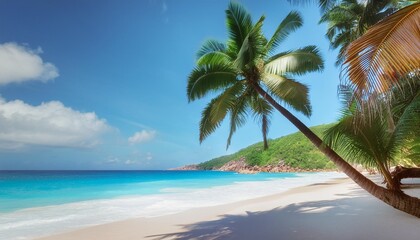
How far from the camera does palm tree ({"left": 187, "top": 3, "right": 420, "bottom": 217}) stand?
7211mm

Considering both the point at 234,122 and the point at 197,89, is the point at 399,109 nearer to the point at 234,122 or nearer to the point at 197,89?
the point at 234,122

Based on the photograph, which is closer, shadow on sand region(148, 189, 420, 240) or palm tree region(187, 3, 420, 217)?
shadow on sand region(148, 189, 420, 240)

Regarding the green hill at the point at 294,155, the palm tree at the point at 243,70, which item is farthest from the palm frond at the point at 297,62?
the green hill at the point at 294,155

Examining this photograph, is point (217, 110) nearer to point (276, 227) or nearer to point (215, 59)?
point (215, 59)

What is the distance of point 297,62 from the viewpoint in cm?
742

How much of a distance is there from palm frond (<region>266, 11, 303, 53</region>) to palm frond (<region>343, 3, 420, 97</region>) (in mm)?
5515

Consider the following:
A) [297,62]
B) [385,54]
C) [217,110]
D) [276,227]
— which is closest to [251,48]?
[297,62]

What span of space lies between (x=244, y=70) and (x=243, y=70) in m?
0.03

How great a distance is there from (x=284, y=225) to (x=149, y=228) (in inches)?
125

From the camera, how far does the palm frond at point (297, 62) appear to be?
727 cm

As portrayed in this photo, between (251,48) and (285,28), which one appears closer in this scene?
(251,48)

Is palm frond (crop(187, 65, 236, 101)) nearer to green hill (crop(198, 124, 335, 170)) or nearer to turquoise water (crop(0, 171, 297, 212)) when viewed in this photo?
turquoise water (crop(0, 171, 297, 212))

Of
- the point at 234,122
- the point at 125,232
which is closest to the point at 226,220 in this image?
the point at 125,232

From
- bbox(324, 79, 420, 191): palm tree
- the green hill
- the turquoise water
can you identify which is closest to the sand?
bbox(324, 79, 420, 191): palm tree
